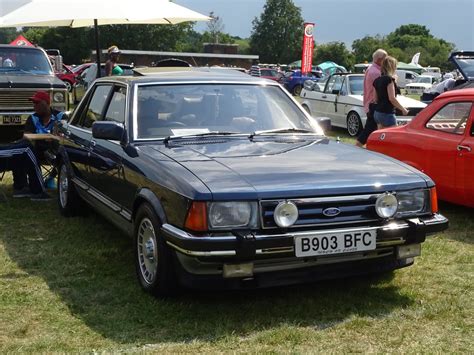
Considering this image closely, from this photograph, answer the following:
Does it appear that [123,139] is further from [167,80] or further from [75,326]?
[75,326]

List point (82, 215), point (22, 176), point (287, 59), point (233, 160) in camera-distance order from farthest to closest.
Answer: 1. point (287, 59)
2. point (22, 176)
3. point (82, 215)
4. point (233, 160)

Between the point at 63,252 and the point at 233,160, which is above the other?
A: the point at 233,160

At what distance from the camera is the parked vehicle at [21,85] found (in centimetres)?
1115

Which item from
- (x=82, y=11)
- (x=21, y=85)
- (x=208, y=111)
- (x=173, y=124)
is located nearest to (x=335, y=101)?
(x=21, y=85)

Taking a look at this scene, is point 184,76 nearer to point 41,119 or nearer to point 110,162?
point 110,162

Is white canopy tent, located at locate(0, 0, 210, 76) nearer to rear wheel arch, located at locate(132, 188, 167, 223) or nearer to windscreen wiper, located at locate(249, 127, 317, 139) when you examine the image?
windscreen wiper, located at locate(249, 127, 317, 139)

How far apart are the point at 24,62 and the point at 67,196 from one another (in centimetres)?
629

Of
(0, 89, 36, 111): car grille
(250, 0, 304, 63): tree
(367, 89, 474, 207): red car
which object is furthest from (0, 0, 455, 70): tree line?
(367, 89, 474, 207): red car

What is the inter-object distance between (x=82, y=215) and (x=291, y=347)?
3.86m

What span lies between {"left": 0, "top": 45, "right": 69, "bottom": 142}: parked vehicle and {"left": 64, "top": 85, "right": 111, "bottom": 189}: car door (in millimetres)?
4762

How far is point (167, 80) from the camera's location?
5.46 metres

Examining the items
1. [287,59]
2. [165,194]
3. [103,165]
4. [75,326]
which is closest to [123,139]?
[103,165]

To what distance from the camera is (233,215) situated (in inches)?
153

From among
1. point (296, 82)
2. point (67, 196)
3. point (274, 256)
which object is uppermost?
point (274, 256)
